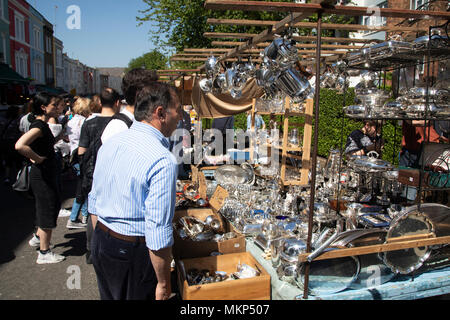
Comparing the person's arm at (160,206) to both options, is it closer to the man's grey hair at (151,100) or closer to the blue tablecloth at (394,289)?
the man's grey hair at (151,100)

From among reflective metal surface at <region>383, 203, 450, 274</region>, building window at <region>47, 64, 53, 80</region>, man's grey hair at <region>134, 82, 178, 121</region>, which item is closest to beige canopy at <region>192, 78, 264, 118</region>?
reflective metal surface at <region>383, 203, 450, 274</region>

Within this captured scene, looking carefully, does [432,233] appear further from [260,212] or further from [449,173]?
[260,212]

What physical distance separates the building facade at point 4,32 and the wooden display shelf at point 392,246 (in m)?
20.5

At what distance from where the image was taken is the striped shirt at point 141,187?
1.39 metres

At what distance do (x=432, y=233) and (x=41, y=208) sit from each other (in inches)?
128

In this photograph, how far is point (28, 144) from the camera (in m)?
2.94

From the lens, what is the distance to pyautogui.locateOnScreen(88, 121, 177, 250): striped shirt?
1.39 meters

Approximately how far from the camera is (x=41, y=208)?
121 inches

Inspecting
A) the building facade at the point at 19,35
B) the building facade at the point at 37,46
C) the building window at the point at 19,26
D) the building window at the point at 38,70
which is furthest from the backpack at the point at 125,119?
the building window at the point at 38,70

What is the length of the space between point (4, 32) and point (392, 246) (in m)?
22.1

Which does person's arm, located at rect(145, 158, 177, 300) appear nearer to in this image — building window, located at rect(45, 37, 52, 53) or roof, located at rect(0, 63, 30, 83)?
roof, located at rect(0, 63, 30, 83)

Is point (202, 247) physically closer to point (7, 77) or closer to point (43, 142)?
point (43, 142)

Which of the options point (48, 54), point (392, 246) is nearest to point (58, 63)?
point (48, 54)

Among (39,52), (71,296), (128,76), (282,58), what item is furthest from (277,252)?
(39,52)
